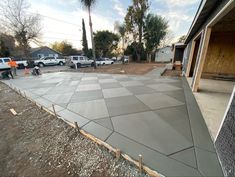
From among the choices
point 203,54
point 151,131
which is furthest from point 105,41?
point 151,131

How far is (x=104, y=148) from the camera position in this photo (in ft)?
6.76

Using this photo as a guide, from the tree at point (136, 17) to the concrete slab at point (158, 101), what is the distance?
21.5 metres

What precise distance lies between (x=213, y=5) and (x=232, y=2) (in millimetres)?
1368

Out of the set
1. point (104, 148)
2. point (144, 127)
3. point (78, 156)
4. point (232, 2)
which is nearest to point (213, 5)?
point (232, 2)

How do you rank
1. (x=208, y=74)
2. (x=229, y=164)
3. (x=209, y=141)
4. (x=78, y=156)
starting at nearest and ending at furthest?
(x=229, y=164) → (x=78, y=156) → (x=209, y=141) → (x=208, y=74)

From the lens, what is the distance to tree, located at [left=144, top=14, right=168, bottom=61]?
22562mm

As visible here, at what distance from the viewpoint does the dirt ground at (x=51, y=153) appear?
5.73 ft

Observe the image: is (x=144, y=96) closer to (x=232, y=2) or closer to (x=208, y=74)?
(x=232, y=2)

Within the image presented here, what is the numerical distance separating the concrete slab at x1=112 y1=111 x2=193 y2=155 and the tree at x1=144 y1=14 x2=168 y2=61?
78.4 feet

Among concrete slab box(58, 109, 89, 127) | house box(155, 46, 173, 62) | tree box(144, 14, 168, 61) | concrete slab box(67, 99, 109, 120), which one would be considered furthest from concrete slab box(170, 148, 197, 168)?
house box(155, 46, 173, 62)

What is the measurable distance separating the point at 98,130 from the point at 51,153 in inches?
36.7

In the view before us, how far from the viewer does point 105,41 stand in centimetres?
2811

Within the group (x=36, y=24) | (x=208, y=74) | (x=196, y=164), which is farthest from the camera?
(x=36, y=24)

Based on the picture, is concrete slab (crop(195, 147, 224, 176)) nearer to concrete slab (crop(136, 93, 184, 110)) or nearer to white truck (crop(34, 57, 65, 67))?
concrete slab (crop(136, 93, 184, 110))
